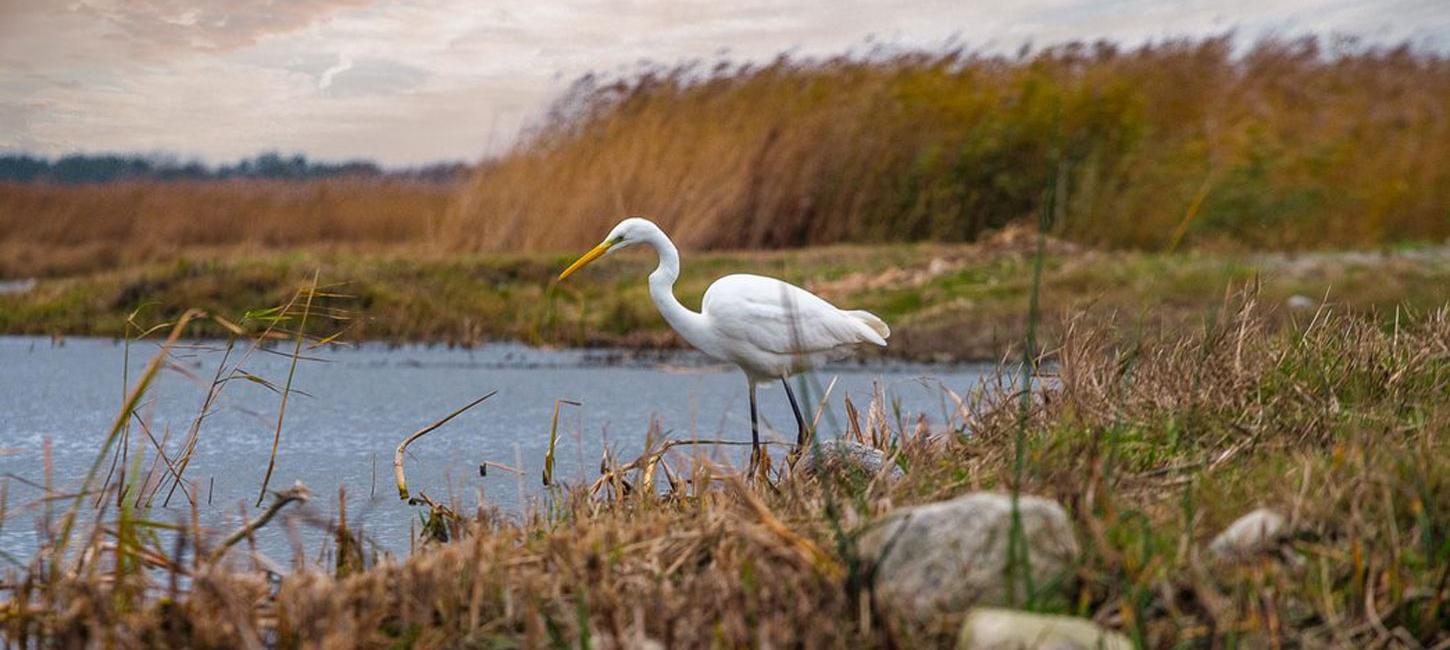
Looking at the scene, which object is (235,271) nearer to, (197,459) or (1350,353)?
(197,459)

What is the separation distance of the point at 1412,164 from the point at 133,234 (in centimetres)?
1092

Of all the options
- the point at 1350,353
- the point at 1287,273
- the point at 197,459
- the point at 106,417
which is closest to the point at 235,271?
the point at 106,417

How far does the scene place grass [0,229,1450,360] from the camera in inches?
368

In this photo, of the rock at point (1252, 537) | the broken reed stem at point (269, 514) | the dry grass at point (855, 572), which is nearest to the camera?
the dry grass at point (855, 572)

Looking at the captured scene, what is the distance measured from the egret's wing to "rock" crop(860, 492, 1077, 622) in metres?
2.27

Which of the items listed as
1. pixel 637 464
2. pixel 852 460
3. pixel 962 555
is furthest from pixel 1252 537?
pixel 637 464

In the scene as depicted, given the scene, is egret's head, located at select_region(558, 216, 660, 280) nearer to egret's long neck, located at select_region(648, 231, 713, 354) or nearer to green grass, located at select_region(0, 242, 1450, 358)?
egret's long neck, located at select_region(648, 231, 713, 354)

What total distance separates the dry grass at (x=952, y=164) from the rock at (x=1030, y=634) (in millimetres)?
9452

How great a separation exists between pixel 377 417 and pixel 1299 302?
17.5 ft

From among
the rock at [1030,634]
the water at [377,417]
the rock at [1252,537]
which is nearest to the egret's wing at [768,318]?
the water at [377,417]

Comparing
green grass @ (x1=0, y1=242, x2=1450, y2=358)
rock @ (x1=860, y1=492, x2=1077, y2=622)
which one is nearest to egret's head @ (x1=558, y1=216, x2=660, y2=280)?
rock @ (x1=860, y1=492, x2=1077, y2=622)

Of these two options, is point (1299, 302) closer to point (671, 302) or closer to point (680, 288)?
point (680, 288)

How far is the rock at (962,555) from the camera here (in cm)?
255

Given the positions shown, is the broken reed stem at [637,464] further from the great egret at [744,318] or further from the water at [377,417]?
the great egret at [744,318]
